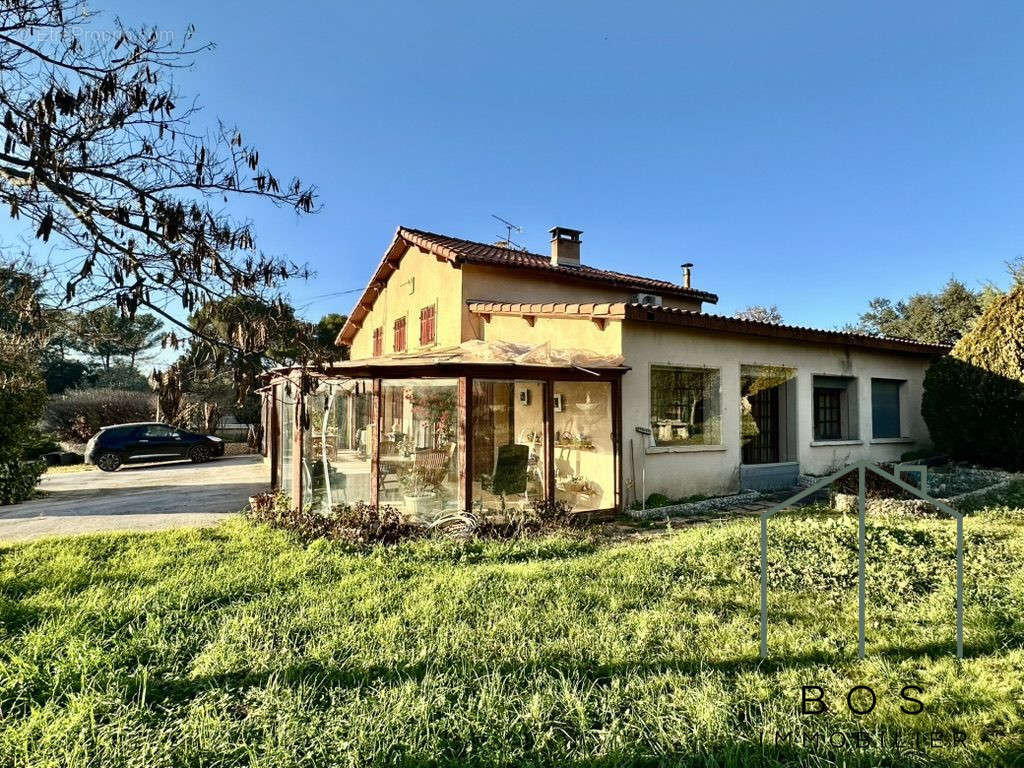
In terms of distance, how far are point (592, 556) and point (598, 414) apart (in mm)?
3678

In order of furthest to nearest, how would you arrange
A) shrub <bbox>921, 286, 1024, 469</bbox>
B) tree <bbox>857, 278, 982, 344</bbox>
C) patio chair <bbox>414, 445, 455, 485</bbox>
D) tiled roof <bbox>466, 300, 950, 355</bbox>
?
tree <bbox>857, 278, 982, 344</bbox> < shrub <bbox>921, 286, 1024, 469</bbox> < tiled roof <bbox>466, 300, 950, 355</bbox> < patio chair <bbox>414, 445, 455, 485</bbox>

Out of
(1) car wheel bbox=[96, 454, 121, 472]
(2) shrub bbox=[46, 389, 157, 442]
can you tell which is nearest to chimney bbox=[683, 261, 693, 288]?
(1) car wheel bbox=[96, 454, 121, 472]

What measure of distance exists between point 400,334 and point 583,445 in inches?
377

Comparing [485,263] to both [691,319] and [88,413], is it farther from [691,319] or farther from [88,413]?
[88,413]

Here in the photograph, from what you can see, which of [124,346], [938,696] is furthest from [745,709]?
[124,346]

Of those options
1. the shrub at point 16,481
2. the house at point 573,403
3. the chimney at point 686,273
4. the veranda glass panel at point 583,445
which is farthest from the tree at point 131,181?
the chimney at point 686,273

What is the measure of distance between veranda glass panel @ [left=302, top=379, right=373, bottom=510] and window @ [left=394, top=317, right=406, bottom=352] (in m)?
7.82

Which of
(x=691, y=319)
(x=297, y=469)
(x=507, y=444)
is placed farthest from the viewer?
(x=691, y=319)

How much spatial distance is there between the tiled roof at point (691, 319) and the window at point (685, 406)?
1020 mm

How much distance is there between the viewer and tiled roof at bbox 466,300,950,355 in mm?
9406

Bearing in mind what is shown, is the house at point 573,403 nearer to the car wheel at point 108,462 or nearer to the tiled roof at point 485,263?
the tiled roof at point 485,263

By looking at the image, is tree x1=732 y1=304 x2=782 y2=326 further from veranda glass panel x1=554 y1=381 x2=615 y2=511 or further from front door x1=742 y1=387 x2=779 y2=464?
veranda glass panel x1=554 y1=381 x2=615 y2=511

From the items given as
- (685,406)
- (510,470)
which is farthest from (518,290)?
(510,470)

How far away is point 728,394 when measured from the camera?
11.0m
